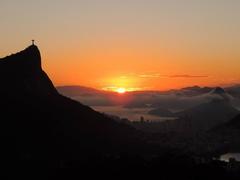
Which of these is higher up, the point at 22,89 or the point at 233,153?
the point at 22,89

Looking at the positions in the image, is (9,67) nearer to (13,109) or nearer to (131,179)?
(13,109)

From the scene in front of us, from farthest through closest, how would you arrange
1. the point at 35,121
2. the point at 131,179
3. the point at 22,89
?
the point at 22,89 < the point at 35,121 < the point at 131,179

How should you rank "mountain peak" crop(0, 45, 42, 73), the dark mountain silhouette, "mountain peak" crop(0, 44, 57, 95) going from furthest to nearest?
"mountain peak" crop(0, 45, 42, 73) < "mountain peak" crop(0, 44, 57, 95) < the dark mountain silhouette

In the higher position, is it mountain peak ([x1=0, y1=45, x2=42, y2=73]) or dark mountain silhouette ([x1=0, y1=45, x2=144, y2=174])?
mountain peak ([x1=0, y1=45, x2=42, y2=73])

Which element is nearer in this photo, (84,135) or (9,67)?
(84,135)

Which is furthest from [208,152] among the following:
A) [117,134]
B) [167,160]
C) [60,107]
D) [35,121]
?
[167,160]

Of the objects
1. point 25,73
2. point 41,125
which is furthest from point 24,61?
point 41,125

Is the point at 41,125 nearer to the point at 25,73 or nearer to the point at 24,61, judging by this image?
the point at 25,73

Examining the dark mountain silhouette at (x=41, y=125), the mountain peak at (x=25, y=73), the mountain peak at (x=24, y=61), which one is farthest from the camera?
the mountain peak at (x=24, y=61)
